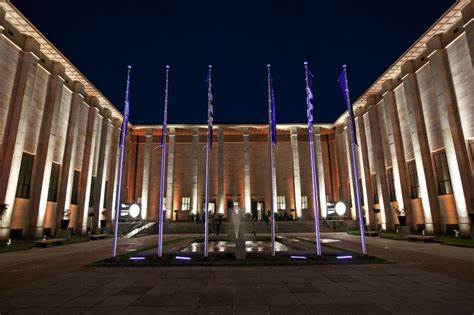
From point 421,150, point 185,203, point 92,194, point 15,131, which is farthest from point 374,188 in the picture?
point 15,131

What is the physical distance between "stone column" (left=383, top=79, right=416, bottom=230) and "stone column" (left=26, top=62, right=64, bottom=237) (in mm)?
37507

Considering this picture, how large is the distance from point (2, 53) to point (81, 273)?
2420 cm

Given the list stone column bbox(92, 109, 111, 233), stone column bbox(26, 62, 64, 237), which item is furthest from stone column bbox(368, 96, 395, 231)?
stone column bbox(26, 62, 64, 237)

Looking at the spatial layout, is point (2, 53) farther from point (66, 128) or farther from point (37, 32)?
point (66, 128)

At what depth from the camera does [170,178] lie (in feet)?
153

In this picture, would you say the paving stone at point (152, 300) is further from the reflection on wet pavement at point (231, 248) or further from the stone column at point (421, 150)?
the stone column at point (421, 150)

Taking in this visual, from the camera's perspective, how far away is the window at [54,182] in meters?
30.6

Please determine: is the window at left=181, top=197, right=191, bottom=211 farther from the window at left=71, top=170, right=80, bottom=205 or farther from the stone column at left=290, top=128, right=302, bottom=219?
the stone column at left=290, top=128, right=302, bottom=219

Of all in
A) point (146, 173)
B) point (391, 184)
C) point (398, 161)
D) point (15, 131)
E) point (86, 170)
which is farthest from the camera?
point (146, 173)

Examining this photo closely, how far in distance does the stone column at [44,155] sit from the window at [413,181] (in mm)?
38806

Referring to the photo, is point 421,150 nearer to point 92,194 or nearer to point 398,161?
point 398,161

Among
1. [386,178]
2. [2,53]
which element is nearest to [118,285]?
[2,53]

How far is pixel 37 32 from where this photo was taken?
84.9 feet

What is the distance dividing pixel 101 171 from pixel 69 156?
26.2 feet
